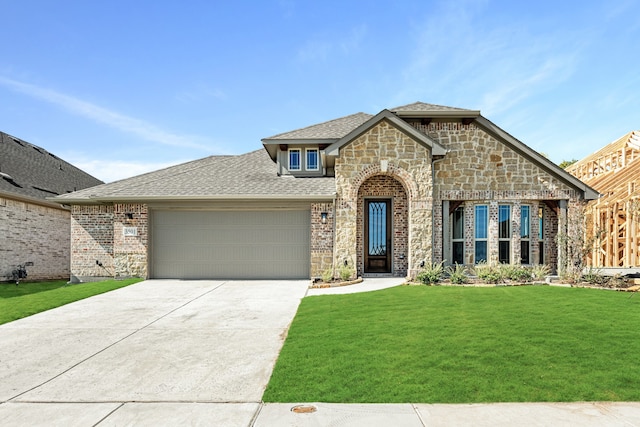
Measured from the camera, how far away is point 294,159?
1667 cm

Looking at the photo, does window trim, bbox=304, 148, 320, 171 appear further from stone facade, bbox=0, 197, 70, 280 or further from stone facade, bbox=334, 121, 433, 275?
stone facade, bbox=0, 197, 70, 280

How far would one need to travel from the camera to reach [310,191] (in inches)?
576

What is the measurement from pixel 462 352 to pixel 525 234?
10.2m

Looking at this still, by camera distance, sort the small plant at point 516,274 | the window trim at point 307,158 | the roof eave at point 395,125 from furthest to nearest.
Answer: the window trim at point 307,158 → the roof eave at point 395,125 → the small plant at point 516,274

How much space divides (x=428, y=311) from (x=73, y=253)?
13.2 m

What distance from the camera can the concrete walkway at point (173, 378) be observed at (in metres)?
4.30

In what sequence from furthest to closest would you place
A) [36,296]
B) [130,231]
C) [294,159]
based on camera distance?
[294,159], [130,231], [36,296]

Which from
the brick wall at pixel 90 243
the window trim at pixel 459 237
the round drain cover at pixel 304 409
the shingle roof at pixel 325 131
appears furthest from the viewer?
the shingle roof at pixel 325 131

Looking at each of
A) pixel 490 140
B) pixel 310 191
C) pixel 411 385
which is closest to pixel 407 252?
pixel 310 191

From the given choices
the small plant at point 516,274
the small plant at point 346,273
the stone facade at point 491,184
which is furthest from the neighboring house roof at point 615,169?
the small plant at point 346,273

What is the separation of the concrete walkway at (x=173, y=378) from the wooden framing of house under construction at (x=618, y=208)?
16.7 meters

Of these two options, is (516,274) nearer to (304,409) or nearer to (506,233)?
(506,233)

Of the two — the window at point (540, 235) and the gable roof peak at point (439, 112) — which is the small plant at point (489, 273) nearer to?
the window at point (540, 235)

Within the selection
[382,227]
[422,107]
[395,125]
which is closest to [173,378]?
[382,227]
